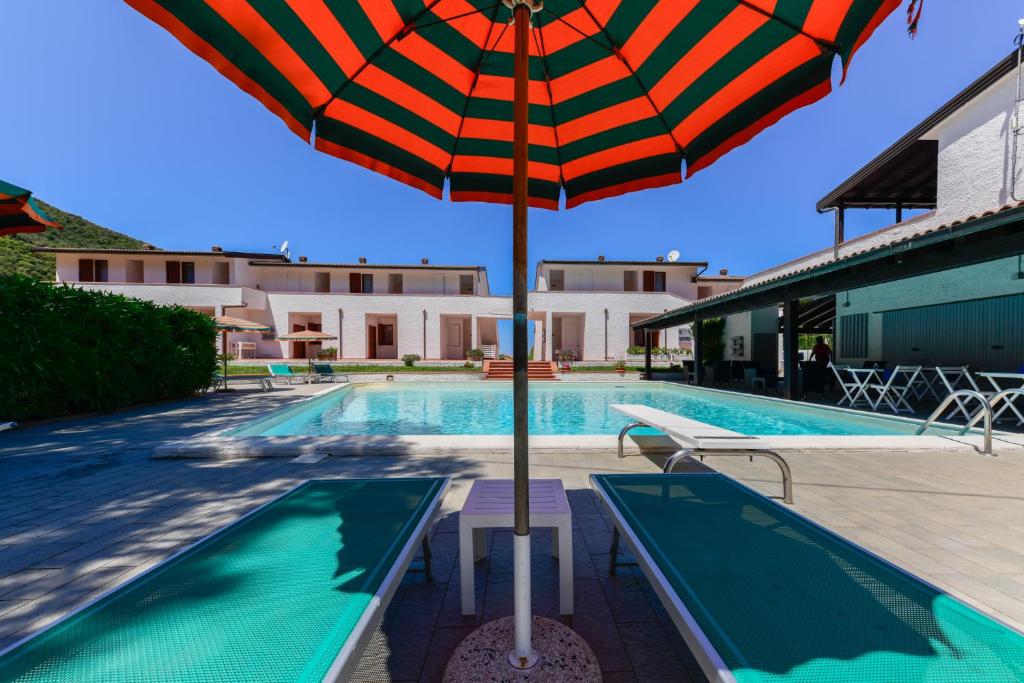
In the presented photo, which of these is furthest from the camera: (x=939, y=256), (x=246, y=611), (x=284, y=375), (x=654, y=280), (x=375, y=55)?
(x=654, y=280)

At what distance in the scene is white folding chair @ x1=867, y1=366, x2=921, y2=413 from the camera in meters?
8.52

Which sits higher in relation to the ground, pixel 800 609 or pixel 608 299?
pixel 608 299

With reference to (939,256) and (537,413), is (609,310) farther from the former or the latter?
(939,256)

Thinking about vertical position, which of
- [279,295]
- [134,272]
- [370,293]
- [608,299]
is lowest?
[608,299]

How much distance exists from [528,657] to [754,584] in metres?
0.96

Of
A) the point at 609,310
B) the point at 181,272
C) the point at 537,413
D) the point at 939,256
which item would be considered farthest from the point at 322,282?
the point at 939,256

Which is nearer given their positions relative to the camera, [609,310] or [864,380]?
[864,380]

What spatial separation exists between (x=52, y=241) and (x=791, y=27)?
72645mm

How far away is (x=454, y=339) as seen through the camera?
28516mm

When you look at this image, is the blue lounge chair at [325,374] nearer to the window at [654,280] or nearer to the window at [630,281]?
the window at [630,281]

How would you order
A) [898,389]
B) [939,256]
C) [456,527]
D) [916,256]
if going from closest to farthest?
[456,527] < [939,256] < [916,256] < [898,389]

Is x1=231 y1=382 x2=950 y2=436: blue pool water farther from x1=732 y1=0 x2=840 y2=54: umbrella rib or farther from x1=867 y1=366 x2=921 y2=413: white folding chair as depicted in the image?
x1=732 y1=0 x2=840 y2=54: umbrella rib

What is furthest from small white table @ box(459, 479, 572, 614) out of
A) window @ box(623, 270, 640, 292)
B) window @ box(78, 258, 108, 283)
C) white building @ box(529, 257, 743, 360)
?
window @ box(78, 258, 108, 283)

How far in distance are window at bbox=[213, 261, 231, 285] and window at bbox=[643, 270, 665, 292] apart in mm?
27016
